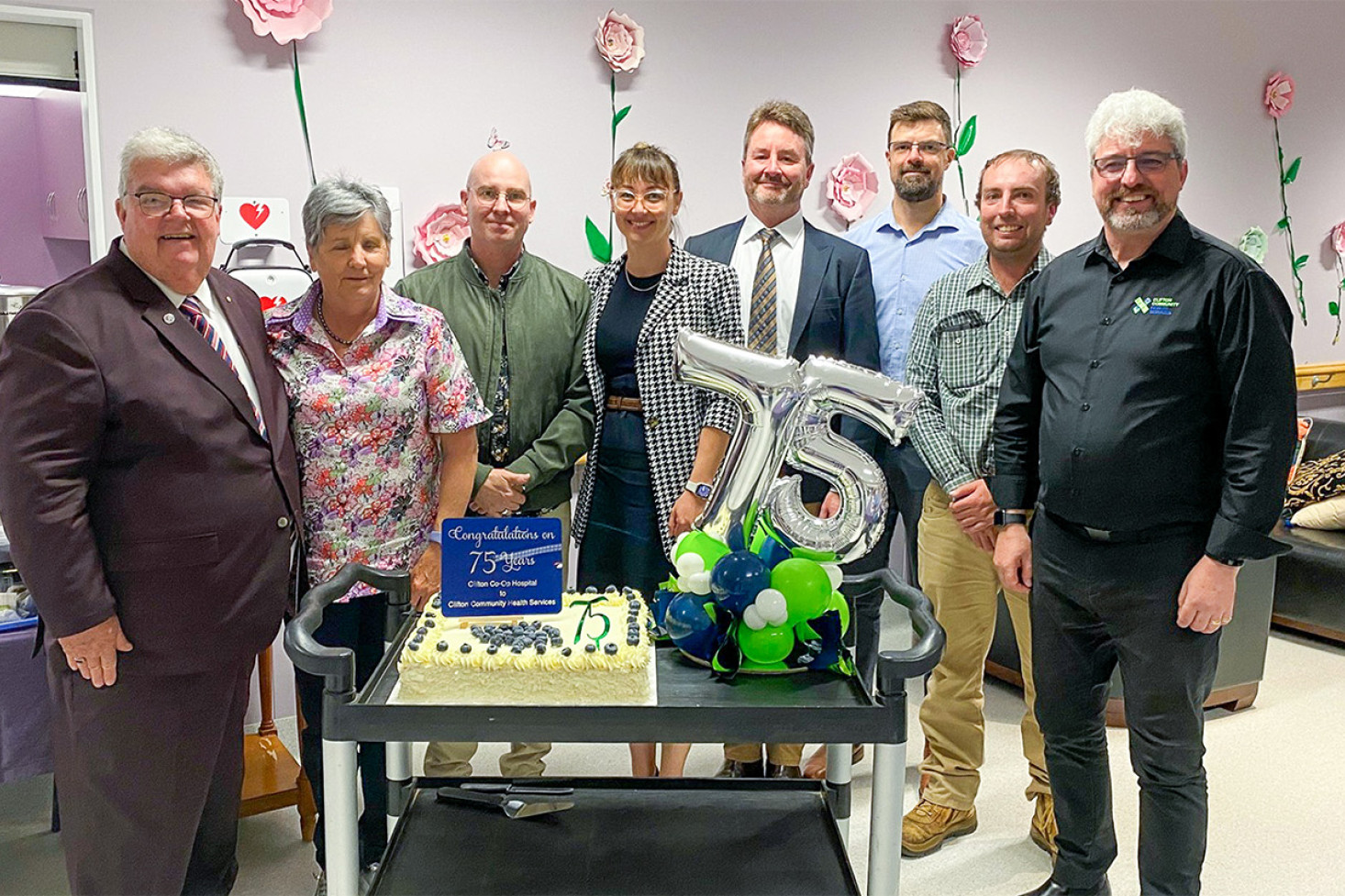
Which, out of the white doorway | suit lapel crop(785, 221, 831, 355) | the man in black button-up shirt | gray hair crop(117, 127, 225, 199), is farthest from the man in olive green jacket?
the white doorway

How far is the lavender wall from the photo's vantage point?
3.16 metres

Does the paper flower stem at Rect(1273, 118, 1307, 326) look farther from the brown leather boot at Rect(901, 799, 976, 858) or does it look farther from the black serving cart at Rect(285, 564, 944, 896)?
the black serving cart at Rect(285, 564, 944, 896)

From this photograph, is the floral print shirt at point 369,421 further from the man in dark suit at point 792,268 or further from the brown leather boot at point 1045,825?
the brown leather boot at point 1045,825

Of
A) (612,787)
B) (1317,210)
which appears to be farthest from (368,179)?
(1317,210)

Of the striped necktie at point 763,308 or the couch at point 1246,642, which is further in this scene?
the couch at point 1246,642

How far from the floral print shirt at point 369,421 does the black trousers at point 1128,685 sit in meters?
1.18

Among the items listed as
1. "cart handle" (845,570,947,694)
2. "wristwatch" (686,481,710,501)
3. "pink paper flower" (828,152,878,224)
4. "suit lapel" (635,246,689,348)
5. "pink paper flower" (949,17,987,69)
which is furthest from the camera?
"pink paper flower" (949,17,987,69)

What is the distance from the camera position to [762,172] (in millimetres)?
2742

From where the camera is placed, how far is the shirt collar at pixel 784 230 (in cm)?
277

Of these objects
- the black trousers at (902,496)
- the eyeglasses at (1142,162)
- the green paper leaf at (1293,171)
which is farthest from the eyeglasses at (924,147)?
the green paper leaf at (1293,171)

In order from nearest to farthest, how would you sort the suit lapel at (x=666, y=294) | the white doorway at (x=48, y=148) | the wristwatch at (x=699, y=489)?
the wristwatch at (x=699, y=489) → the suit lapel at (x=666, y=294) → the white doorway at (x=48, y=148)

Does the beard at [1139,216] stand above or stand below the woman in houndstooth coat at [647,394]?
above

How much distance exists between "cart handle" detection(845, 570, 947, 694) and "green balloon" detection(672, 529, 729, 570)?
0.26 m

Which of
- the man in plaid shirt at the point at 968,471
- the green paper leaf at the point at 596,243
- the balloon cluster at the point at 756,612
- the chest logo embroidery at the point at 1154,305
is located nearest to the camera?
the balloon cluster at the point at 756,612
